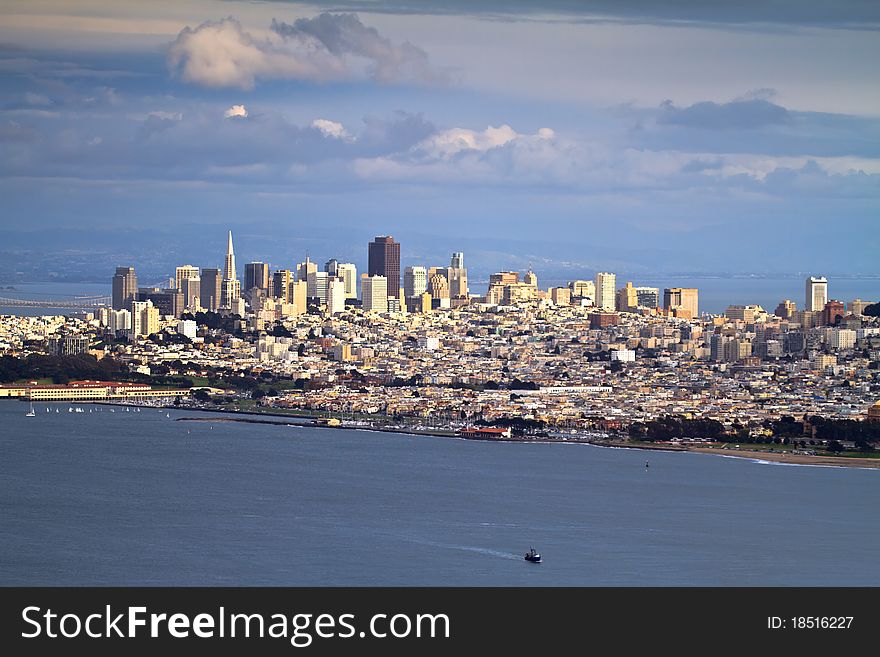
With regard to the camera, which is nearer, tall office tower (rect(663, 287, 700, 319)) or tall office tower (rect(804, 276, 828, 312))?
tall office tower (rect(804, 276, 828, 312))

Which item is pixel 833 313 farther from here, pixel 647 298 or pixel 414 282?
pixel 414 282

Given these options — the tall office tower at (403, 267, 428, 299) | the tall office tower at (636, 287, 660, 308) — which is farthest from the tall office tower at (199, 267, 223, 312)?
the tall office tower at (636, 287, 660, 308)

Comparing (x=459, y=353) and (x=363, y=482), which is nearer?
(x=363, y=482)

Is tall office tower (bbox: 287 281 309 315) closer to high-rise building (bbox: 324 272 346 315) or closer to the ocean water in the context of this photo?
high-rise building (bbox: 324 272 346 315)

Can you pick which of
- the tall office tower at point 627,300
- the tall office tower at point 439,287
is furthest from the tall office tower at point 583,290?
the tall office tower at point 439,287

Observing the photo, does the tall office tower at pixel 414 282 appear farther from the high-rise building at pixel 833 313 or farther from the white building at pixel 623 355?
the white building at pixel 623 355

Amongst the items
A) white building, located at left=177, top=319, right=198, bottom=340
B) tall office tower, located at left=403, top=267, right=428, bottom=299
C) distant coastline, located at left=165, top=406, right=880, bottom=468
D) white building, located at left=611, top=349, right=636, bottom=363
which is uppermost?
tall office tower, located at left=403, top=267, right=428, bottom=299
